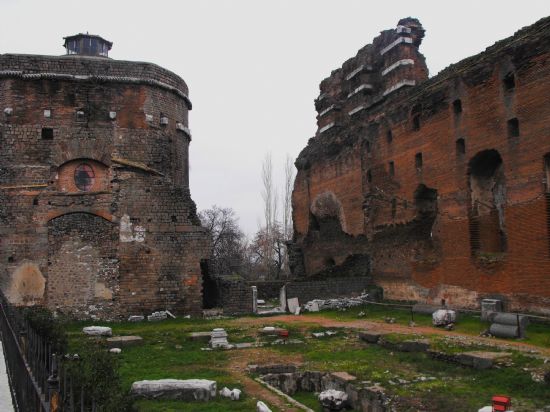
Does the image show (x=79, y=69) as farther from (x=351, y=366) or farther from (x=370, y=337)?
(x=351, y=366)

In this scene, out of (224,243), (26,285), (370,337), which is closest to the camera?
(370,337)

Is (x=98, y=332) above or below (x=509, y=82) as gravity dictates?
below

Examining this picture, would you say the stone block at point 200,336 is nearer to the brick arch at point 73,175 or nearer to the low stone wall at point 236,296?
the low stone wall at point 236,296

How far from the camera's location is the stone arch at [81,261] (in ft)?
52.9

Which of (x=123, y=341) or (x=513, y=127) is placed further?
(x=513, y=127)

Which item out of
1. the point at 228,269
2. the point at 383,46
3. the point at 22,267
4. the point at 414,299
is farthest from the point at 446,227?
the point at 228,269

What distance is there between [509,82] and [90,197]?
486 inches

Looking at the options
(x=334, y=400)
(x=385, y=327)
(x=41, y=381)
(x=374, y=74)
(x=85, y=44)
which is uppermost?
(x=85, y=44)

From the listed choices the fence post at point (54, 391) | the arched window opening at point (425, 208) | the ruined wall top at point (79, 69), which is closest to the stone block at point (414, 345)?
the arched window opening at point (425, 208)

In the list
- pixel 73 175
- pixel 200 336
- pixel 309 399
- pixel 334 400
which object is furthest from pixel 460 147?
pixel 73 175

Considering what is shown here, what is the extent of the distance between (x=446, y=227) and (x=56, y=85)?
12.7 m

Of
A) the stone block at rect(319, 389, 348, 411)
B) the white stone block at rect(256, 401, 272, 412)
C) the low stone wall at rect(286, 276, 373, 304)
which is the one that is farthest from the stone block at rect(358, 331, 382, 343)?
the low stone wall at rect(286, 276, 373, 304)

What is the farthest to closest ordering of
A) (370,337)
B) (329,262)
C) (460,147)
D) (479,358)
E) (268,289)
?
(268,289)
(329,262)
(460,147)
(370,337)
(479,358)

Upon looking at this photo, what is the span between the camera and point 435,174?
17.0 meters
